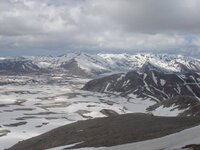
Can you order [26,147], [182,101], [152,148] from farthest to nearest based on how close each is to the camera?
[182,101], [26,147], [152,148]

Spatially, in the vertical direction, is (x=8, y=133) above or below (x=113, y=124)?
below

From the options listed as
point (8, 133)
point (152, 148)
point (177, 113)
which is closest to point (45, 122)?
point (8, 133)

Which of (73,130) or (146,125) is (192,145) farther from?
(73,130)

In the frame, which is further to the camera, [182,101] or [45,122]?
[182,101]

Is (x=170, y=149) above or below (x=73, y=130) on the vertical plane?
above

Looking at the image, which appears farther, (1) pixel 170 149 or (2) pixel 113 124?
(2) pixel 113 124

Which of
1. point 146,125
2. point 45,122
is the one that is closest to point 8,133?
point 45,122

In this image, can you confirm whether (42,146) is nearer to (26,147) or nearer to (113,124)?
(26,147)

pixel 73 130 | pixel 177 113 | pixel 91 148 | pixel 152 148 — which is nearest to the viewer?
pixel 152 148

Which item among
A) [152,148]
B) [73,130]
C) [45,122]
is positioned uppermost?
[152,148]
